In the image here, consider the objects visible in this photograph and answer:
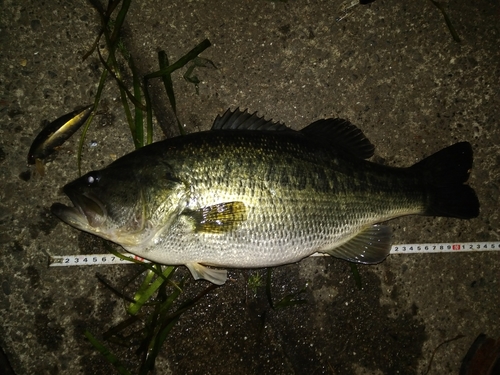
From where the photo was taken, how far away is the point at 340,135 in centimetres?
224

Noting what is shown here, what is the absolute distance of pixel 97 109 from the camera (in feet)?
7.76

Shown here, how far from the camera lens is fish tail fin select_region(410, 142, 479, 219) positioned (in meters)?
2.26

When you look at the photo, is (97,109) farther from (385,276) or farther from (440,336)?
(440,336)

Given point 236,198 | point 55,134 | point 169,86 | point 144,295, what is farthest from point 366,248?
point 55,134

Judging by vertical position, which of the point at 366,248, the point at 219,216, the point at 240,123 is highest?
the point at 240,123

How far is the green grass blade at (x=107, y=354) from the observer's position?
218 centimetres

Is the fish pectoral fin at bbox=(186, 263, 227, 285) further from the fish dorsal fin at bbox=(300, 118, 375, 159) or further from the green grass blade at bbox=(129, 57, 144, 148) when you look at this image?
the fish dorsal fin at bbox=(300, 118, 375, 159)

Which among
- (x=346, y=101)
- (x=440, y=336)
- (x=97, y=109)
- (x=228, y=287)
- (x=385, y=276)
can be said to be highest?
(x=97, y=109)

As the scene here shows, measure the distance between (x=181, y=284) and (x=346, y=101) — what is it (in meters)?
1.61

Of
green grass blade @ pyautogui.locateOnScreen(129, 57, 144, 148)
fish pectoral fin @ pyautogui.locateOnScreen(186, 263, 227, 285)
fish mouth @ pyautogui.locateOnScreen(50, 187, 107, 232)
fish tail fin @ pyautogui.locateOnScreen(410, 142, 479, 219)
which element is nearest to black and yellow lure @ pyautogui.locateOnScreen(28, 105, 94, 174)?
green grass blade @ pyautogui.locateOnScreen(129, 57, 144, 148)

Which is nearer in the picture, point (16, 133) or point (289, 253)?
point (289, 253)

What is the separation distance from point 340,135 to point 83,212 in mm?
1489

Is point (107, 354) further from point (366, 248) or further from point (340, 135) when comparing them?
point (340, 135)

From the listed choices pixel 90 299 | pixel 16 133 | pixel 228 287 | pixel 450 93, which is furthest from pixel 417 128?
pixel 16 133
